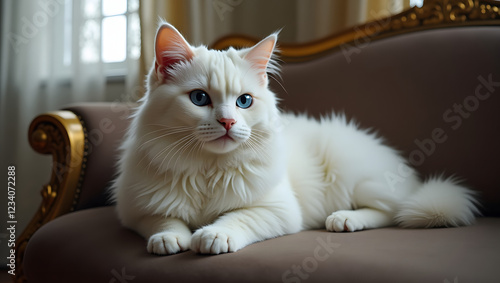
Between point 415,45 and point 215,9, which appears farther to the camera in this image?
point 215,9

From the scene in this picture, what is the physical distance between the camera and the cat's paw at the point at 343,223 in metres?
1.33

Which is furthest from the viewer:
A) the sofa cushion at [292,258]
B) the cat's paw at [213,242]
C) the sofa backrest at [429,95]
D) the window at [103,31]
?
the window at [103,31]

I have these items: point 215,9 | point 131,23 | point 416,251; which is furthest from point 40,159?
point 416,251

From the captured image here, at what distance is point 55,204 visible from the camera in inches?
64.1

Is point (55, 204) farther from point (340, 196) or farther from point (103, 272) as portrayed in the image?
point (340, 196)

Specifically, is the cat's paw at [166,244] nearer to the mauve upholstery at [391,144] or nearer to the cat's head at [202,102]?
the mauve upholstery at [391,144]

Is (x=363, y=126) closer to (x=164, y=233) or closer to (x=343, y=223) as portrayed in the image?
(x=343, y=223)

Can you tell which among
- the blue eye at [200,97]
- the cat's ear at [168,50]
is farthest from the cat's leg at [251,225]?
the cat's ear at [168,50]

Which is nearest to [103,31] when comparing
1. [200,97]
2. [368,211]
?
[200,97]

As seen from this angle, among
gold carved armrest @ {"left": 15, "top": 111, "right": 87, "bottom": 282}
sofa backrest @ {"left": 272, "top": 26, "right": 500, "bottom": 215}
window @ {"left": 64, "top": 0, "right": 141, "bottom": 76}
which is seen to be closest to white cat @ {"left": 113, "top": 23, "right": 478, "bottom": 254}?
sofa backrest @ {"left": 272, "top": 26, "right": 500, "bottom": 215}

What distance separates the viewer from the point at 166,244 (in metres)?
1.10

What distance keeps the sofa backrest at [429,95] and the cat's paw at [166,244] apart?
1055 millimetres

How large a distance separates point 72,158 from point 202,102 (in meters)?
0.71

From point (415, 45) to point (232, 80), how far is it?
1.01m
